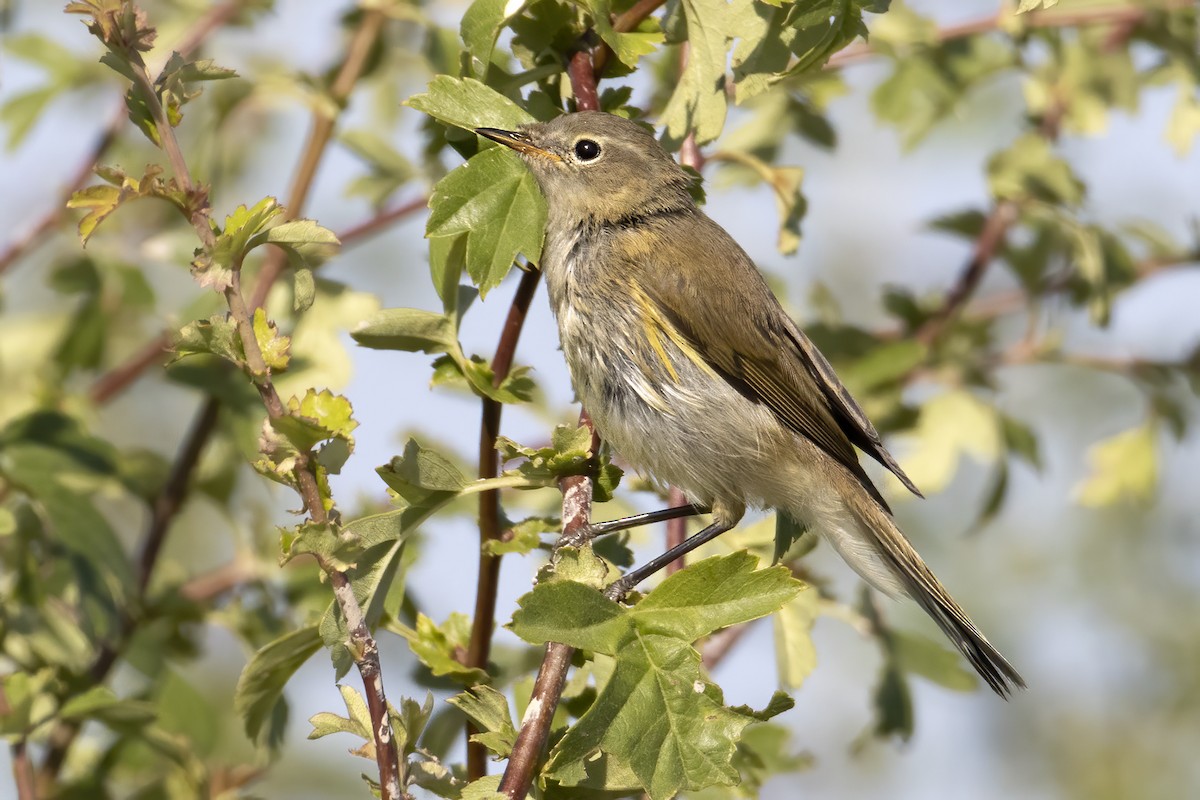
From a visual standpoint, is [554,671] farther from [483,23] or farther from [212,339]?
[483,23]

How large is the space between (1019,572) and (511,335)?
15.8ft

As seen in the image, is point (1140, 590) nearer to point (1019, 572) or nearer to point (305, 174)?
point (1019, 572)

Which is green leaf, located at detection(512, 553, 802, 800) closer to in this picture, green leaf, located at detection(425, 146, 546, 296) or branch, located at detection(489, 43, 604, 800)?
branch, located at detection(489, 43, 604, 800)

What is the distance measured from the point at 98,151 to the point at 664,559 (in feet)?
6.90

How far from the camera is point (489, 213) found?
7.86 feet

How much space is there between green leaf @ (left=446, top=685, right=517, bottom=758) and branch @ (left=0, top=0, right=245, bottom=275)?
2.05 m

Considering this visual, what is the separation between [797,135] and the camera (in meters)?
3.96

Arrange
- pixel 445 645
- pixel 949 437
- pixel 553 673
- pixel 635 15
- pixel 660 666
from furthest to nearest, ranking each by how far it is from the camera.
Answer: pixel 949 437
pixel 445 645
pixel 635 15
pixel 553 673
pixel 660 666

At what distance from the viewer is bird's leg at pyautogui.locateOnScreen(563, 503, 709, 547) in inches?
97.3

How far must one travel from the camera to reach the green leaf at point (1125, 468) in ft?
14.0

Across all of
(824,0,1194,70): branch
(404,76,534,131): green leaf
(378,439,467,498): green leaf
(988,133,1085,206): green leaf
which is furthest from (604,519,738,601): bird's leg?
(824,0,1194,70): branch

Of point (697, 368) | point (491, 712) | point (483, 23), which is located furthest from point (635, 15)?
point (491, 712)

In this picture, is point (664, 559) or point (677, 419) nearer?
point (664, 559)

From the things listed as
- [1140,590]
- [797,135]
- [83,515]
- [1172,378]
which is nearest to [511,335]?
[83,515]
